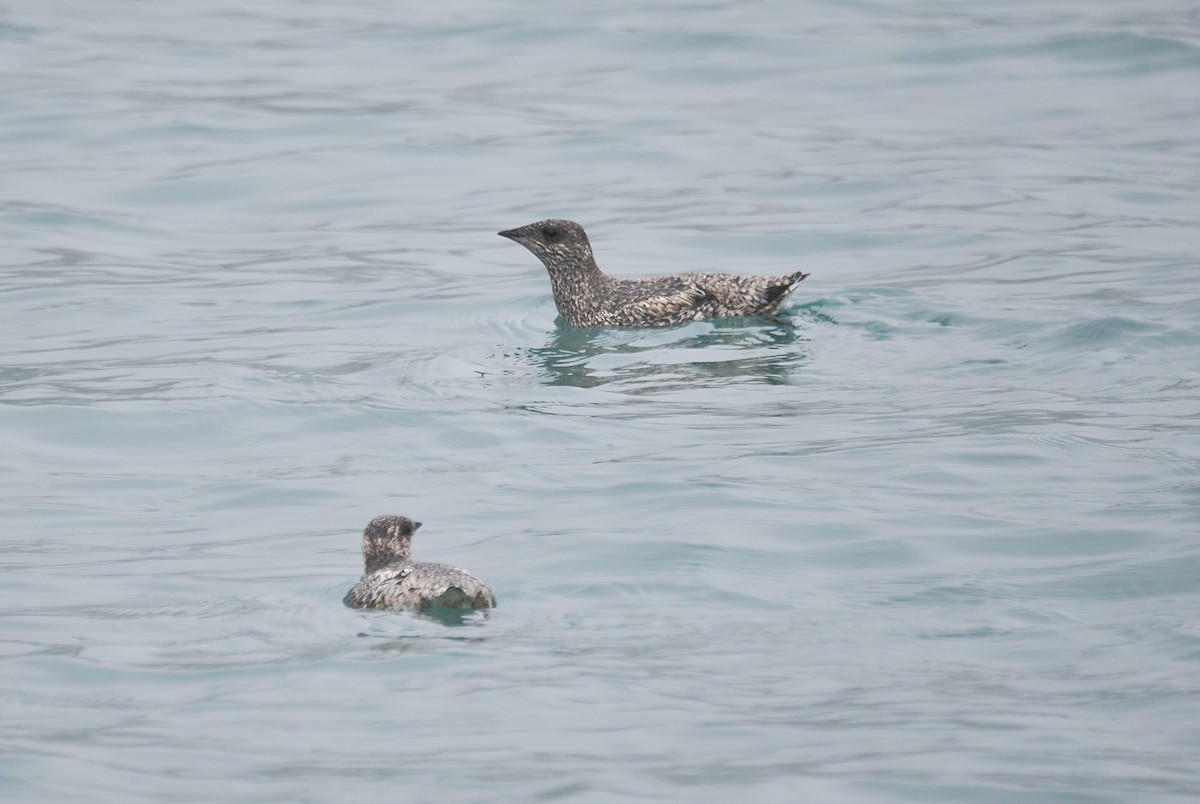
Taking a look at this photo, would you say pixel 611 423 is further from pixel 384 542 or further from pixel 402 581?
pixel 402 581

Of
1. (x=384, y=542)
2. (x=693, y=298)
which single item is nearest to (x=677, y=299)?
(x=693, y=298)

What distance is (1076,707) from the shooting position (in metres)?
7.12

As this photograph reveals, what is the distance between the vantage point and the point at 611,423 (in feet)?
39.1

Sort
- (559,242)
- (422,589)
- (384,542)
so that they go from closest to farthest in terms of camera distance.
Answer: (422,589), (384,542), (559,242)

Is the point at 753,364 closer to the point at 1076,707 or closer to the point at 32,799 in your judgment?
the point at 1076,707

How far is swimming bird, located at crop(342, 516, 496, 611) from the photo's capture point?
8.10m

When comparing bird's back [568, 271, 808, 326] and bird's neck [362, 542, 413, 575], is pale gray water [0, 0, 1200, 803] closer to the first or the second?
bird's back [568, 271, 808, 326]

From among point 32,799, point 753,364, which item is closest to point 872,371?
point 753,364

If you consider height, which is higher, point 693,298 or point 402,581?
point 693,298

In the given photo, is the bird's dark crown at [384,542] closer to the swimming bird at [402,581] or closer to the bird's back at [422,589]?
→ the swimming bird at [402,581]

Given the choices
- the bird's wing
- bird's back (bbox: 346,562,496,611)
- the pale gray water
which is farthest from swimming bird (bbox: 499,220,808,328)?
bird's back (bbox: 346,562,496,611)

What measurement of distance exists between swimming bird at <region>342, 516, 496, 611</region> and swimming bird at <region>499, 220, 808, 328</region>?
18.9 ft

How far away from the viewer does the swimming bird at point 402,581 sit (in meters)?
8.10

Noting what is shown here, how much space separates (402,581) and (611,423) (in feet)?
12.8
